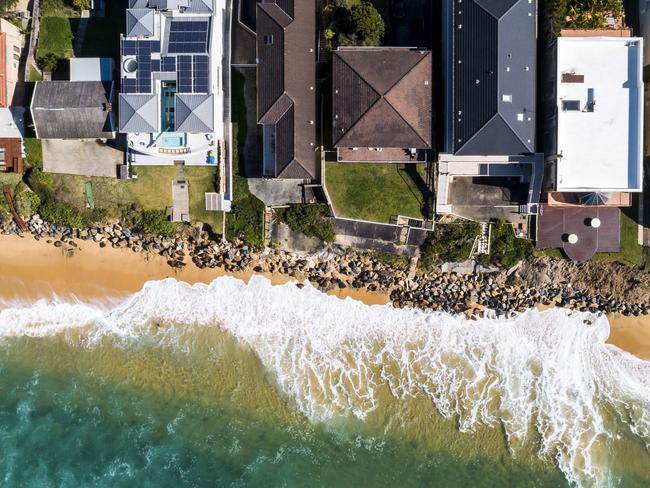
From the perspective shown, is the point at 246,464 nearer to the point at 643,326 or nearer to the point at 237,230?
the point at 237,230

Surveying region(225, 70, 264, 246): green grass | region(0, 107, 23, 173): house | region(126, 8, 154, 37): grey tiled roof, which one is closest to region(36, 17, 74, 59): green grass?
region(0, 107, 23, 173): house

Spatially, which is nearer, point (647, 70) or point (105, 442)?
point (647, 70)

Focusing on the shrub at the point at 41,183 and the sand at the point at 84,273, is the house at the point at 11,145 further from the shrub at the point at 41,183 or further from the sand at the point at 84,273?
the sand at the point at 84,273

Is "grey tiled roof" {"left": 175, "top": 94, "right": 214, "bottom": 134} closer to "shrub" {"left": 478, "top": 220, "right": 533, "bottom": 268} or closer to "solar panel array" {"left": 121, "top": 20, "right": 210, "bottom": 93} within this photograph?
"solar panel array" {"left": 121, "top": 20, "right": 210, "bottom": 93}

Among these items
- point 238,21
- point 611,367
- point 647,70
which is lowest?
point 611,367

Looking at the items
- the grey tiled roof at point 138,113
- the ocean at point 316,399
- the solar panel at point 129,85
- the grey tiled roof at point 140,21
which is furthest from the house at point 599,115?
the solar panel at point 129,85

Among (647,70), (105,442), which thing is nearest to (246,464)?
(105,442)

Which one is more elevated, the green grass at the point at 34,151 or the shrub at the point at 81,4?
the shrub at the point at 81,4
